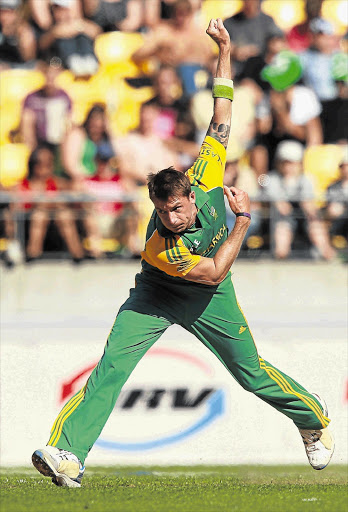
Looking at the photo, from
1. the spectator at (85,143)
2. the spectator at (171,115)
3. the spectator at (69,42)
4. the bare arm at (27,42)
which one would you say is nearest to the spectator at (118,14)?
the spectator at (69,42)

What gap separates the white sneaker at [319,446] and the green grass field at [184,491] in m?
0.16

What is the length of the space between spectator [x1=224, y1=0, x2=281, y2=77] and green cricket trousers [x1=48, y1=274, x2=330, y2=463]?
572cm

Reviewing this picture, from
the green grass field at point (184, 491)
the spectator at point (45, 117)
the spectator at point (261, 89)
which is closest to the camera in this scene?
the green grass field at point (184, 491)

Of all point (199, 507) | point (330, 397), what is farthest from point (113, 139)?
point (199, 507)

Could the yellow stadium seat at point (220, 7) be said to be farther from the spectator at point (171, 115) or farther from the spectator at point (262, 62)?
the spectator at point (171, 115)

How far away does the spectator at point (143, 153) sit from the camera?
10.1 meters

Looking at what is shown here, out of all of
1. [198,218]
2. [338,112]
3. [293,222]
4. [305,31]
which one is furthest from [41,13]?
[198,218]

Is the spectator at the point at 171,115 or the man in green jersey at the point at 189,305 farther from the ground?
the spectator at the point at 171,115

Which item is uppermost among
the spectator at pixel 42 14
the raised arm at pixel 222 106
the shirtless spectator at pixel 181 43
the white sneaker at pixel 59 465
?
the spectator at pixel 42 14

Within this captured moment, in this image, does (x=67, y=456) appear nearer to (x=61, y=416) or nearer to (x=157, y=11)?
(x=61, y=416)

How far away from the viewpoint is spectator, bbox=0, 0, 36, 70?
11.3 m

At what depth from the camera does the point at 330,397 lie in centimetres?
790

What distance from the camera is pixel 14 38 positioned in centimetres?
1140

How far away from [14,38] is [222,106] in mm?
5952
